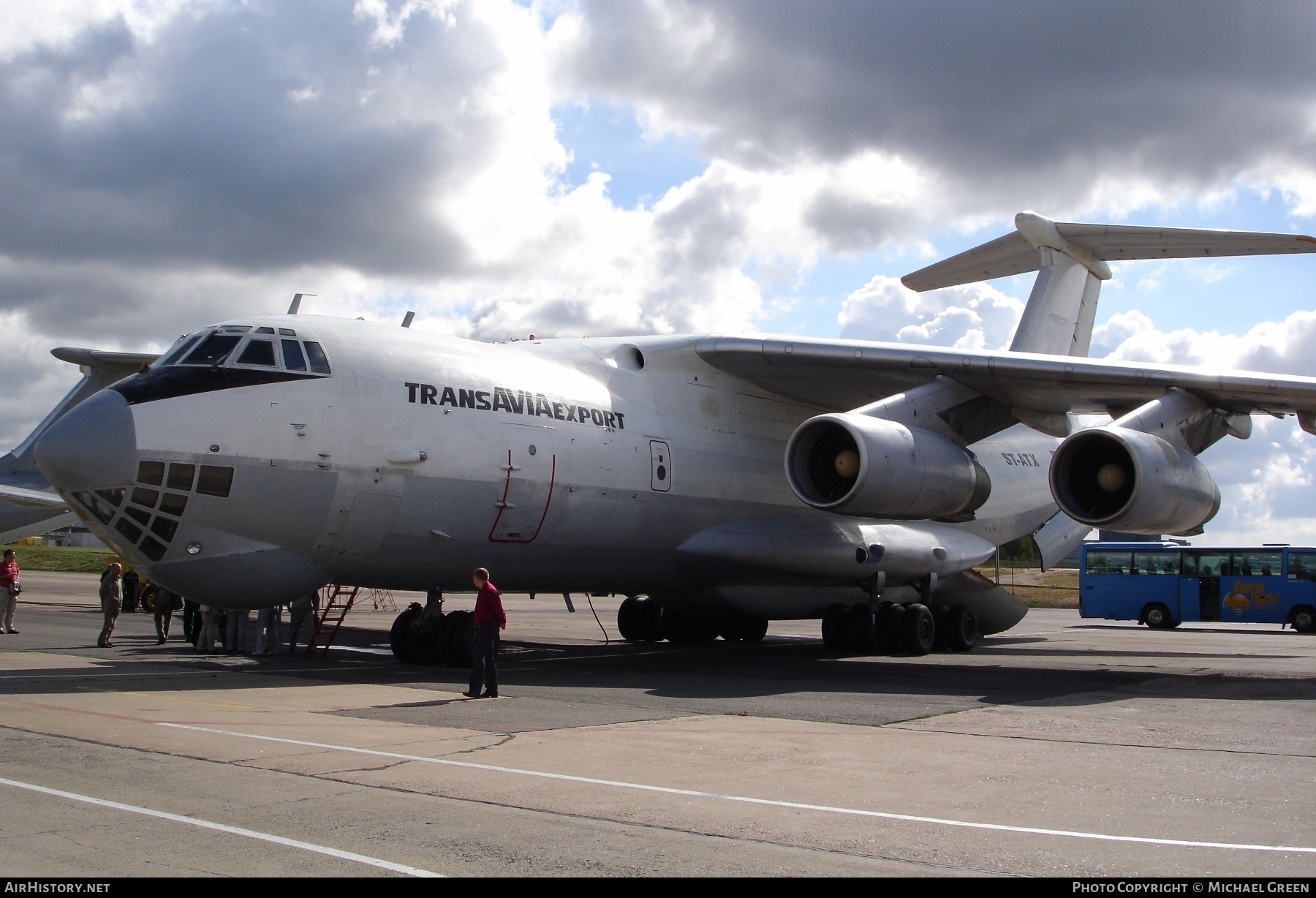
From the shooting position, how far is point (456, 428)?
34.8 feet

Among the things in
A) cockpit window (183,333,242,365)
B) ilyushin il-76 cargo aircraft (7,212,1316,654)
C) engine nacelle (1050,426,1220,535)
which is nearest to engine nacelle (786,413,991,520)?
ilyushin il-76 cargo aircraft (7,212,1316,654)

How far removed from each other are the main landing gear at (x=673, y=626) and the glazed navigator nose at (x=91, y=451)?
887 centimetres

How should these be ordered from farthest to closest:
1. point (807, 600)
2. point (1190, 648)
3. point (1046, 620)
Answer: point (1046, 620)
point (1190, 648)
point (807, 600)

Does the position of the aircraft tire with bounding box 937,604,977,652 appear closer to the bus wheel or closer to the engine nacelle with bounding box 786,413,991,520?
the engine nacelle with bounding box 786,413,991,520

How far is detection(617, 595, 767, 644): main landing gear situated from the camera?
1647cm

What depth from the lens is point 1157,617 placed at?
27.2 metres

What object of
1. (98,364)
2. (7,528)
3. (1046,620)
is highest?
(98,364)

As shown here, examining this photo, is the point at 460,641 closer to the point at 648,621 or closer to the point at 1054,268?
the point at 648,621

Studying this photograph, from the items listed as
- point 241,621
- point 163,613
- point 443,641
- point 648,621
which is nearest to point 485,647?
point 443,641

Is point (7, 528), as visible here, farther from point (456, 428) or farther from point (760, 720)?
point (760, 720)

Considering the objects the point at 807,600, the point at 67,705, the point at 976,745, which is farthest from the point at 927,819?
the point at 807,600

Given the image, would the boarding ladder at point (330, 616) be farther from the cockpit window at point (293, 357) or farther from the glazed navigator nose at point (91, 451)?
the glazed navigator nose at point (91, 451)

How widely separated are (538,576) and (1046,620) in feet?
63.9

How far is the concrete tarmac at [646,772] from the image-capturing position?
4.02 metres
